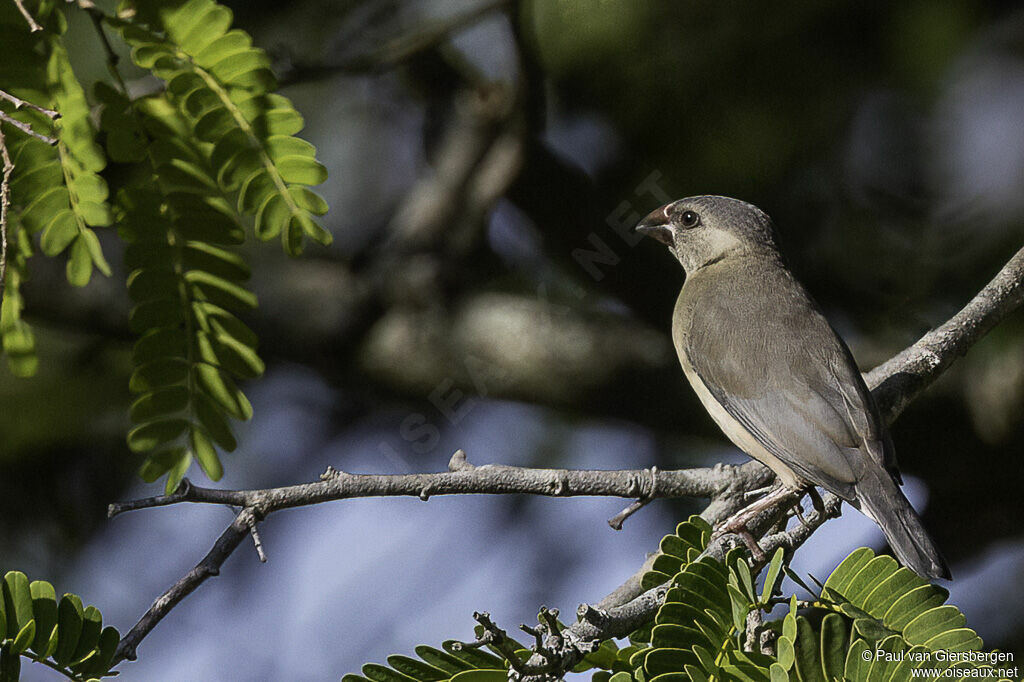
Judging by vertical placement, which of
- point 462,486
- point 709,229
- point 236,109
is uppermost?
point 236,109

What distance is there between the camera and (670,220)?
3234 millimetres

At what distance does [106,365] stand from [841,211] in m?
3.32

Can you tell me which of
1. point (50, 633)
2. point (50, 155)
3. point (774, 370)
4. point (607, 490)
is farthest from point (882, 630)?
point (50, 155)

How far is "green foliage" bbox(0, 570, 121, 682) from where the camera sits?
5.54ft

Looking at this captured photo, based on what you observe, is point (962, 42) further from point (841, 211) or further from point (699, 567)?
point (699, 567)

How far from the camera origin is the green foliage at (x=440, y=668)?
5.66 feet

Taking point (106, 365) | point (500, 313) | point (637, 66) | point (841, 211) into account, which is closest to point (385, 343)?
point (500, 313)

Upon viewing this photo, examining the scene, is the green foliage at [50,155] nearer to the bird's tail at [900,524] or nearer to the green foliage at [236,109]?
the green foliage at [236,109]

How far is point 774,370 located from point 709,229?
646 millimetres

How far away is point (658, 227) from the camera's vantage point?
10.7 feet

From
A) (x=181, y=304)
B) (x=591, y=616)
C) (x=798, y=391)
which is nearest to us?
(x=591, y=616)

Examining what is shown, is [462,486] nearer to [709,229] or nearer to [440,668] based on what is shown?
[440,668]

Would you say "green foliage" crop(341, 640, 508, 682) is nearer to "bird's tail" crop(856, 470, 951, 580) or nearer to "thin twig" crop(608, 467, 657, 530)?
"thin twig" crop(608, 467, 657, 530)

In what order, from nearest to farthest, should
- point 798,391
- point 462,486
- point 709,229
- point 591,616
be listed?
1. point 591,616
2. point 462,486
3. point 798,391
4. point 709,229
